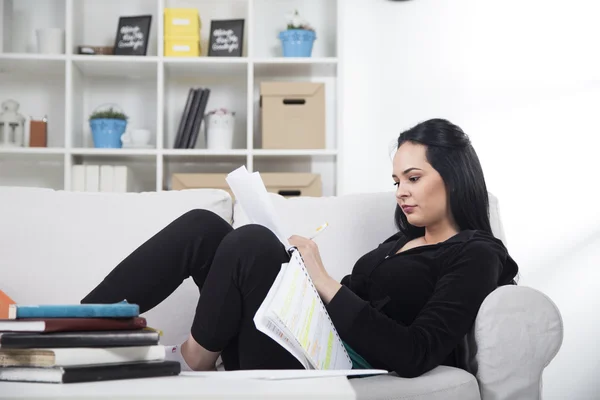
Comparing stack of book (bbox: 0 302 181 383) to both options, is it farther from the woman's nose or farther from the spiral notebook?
the woman's nose

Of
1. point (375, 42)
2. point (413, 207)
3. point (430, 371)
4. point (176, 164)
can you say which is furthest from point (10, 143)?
point (430, 371)

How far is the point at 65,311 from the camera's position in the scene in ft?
3.27

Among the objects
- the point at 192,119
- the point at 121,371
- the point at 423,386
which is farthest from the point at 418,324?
the point at 192,119

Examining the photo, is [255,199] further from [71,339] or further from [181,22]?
[181,22]

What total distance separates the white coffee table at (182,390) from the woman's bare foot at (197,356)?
0.41 m

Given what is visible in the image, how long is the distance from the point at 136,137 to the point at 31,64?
60 centimetres

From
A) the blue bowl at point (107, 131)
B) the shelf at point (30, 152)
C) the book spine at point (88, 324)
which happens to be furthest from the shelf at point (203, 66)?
the book spine at point (88, 324)

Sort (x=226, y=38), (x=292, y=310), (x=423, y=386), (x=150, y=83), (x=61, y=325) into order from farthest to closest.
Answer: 1. (x=150, y=83)
2. (x=226, y=38)
3. (x=423, y=386)
4. (x=292, y=310)
5. (x=61, y=325)

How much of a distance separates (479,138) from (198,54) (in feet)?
4.51

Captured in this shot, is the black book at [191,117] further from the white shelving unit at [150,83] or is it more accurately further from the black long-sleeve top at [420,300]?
the black long-sleeve top at [420,300]

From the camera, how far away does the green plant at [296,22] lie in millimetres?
3386

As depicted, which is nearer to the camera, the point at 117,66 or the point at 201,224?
the point at 201,224

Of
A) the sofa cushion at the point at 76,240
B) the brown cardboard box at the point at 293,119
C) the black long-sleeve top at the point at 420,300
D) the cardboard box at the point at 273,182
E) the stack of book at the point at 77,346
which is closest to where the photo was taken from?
the stack of book at the point at 77,346

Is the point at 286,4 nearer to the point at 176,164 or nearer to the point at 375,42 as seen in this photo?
the point at 375,42
